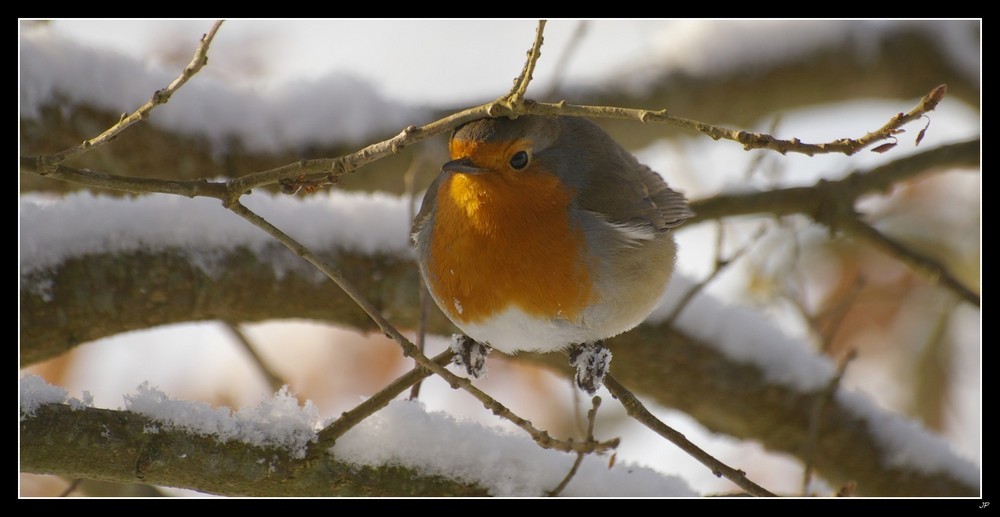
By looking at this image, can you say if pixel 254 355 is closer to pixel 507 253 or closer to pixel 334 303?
pixel 334 303

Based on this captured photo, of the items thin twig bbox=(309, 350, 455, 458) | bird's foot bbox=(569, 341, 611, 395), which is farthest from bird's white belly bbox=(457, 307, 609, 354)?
thin twig bbox=(309, 350, 455, 458)

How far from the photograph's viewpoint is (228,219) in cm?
411

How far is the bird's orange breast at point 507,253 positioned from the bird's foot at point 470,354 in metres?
0.25

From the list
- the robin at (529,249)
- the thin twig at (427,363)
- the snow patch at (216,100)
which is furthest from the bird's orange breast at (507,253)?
the snow patch at (216,100)

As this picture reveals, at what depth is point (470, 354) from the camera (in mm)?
3637

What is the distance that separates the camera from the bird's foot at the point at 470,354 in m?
3.61

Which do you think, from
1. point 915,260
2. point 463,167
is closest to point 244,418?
point 463,167

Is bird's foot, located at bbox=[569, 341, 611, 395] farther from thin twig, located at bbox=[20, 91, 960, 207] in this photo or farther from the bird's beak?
thin twig, located at bbox=[20, 91, 960, 207]

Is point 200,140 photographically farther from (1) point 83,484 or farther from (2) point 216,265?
(1) point 83,484

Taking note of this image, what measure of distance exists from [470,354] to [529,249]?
0.60 m

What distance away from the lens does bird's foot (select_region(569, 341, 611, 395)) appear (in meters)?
3.44
